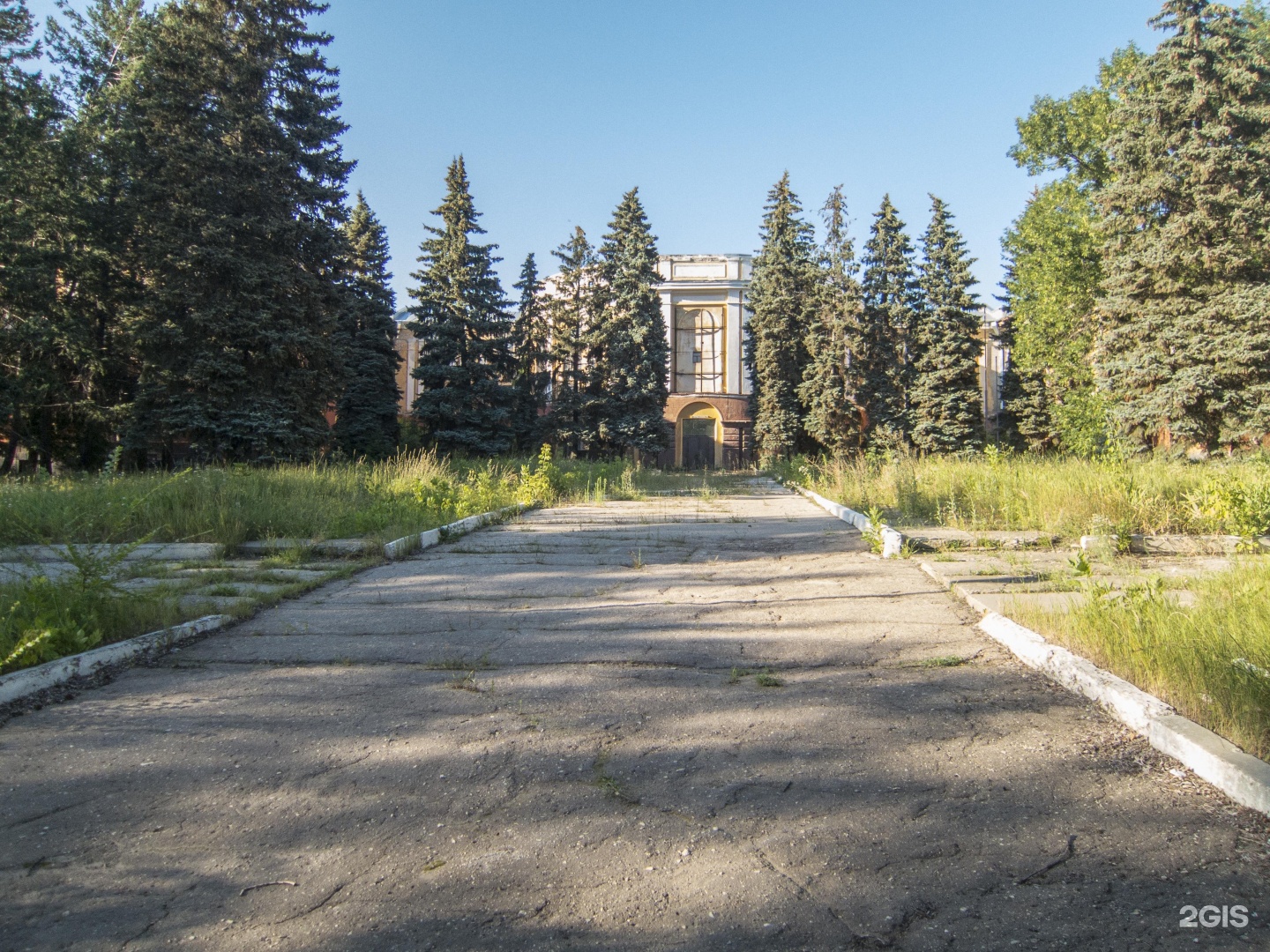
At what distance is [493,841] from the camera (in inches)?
100

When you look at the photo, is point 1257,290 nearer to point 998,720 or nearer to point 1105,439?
point 1105,439

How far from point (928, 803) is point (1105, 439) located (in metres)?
25.7

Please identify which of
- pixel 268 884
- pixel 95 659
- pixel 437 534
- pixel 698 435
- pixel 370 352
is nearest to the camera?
pixel 268 884

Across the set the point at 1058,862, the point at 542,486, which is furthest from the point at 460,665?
the point at 542,486

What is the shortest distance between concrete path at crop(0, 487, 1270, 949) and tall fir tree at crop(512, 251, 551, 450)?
110 feet

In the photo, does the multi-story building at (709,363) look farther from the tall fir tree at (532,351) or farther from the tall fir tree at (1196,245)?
the tall fir tree at (1196,245)

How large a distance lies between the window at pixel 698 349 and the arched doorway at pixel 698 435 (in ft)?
4.45

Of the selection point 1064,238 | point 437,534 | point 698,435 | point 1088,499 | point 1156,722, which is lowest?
point 1156,722

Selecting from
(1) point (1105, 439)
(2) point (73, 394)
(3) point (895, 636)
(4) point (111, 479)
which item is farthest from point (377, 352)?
(3) point (895, 636)

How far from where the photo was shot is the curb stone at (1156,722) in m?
2.74

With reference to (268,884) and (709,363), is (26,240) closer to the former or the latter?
(268,884)

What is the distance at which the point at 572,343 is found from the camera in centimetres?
3847

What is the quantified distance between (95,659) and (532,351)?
36208 mm

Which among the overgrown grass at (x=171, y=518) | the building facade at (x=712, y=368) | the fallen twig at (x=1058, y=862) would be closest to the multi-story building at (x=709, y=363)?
the building facade at (x=712, y=368)
